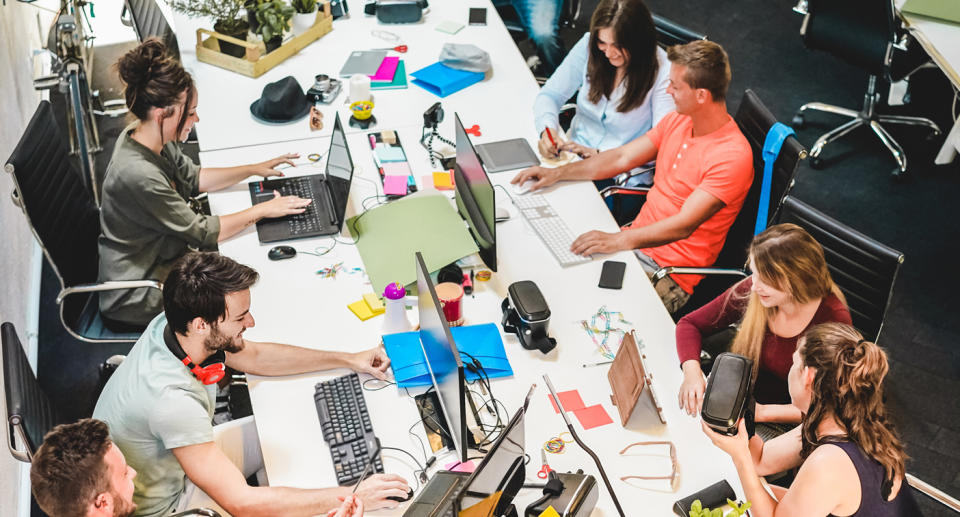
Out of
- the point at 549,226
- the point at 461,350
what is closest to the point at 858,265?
the point at 549,226

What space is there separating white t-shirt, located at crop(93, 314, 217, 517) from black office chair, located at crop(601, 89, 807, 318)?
1.69 meters

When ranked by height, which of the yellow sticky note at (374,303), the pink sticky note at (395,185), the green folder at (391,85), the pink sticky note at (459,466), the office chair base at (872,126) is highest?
the green folder at (391,85)

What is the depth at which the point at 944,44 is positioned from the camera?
4074mm

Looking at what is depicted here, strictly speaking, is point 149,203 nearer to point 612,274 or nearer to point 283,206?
point 283,206

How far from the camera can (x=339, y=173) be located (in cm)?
313

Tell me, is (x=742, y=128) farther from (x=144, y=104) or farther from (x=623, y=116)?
(x=144, y=104)

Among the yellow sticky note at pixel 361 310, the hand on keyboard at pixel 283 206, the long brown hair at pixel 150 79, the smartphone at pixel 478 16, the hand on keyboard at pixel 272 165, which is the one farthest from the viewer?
the smartphone at pixel 478 16

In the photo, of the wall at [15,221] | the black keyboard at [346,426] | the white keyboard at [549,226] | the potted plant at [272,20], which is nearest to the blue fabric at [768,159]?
the white keyboard at [549,226]

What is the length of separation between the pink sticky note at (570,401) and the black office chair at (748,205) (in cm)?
72

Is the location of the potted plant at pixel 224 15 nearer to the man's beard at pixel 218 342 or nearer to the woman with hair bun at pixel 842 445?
the man's beard at pixel 218 342

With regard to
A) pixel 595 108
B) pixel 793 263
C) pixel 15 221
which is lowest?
pixel 15 221

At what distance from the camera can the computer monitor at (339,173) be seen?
9.95ft

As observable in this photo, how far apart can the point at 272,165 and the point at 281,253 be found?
1.82 ft

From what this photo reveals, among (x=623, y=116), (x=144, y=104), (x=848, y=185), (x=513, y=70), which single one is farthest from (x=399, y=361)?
(x=848, y=185)
